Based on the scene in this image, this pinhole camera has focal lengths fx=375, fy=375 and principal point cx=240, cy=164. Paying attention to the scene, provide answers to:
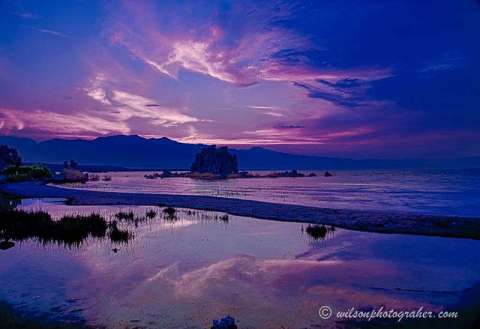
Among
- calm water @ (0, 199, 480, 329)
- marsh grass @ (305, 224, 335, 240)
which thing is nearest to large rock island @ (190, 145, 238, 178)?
marsh grass @ (305, 224, 335, 240)

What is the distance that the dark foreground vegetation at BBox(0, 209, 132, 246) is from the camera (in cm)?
1953

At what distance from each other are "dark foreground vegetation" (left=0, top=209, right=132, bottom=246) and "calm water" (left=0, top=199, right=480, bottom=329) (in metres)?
1.03

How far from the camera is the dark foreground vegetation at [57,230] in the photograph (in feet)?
64.1

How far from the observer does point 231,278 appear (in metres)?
12.7

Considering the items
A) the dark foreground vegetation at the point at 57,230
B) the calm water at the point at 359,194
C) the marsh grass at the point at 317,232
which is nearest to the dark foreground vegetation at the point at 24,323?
the dark foreground vegetation at the point at 57,230

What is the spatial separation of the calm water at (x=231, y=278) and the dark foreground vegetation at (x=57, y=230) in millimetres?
1030

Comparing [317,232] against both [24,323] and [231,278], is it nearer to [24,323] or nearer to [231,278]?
[231,278]

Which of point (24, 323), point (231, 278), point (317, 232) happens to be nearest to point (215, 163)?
point (317, 232)

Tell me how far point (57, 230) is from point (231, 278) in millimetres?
12339

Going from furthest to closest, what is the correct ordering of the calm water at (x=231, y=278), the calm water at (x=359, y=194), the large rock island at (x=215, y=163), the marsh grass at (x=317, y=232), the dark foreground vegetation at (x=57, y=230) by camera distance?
the large rock island at (x=215, y=163) < the calm water at (x=359, y=194) < the marsh grass at (x=317, y=232) < the dark foreground vegetation at (x=57, y=230) < the calm water at (x=231, y=278)

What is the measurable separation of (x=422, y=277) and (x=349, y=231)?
34.0ft

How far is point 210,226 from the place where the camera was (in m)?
24.9

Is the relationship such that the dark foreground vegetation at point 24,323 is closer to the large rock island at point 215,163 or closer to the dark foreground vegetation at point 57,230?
the dark foreground vegetation at point 57,230

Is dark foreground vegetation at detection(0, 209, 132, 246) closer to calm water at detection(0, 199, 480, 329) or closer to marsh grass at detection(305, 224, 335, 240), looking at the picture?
calm water at detection(0, 199, 480, 329)
